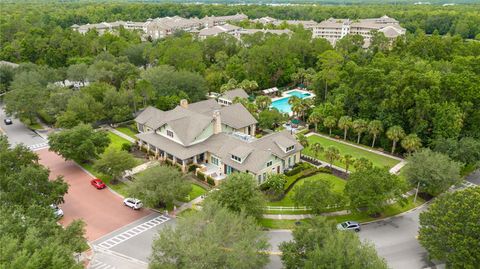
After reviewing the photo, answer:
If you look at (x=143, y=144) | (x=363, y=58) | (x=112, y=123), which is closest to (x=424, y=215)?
(x=143, y=144)

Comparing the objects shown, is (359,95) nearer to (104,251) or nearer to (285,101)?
(285,101)

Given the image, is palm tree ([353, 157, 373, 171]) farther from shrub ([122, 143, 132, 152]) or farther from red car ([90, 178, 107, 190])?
shrub ([122, 143, 132, 152])

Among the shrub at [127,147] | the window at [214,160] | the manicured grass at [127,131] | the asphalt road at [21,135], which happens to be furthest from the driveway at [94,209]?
the manicured grass at [127,131]

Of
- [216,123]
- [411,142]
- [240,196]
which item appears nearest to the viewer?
[240,196]

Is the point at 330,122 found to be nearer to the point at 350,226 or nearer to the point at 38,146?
the point at 350,226

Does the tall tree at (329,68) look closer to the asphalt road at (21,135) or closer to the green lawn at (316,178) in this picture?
the green lawn at (316,178)

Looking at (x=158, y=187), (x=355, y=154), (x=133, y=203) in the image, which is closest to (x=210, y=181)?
(x=158, y=187)
